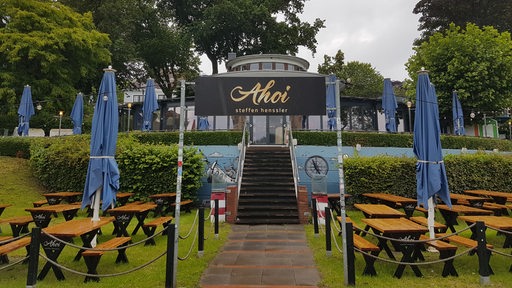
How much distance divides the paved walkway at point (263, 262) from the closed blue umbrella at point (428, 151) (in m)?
3.02

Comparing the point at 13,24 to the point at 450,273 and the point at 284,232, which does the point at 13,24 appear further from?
the point at 450,273

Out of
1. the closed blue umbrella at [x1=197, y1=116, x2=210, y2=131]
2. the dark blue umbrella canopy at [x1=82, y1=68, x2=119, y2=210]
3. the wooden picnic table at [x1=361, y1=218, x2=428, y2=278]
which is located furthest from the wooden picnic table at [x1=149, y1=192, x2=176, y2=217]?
the closed blue umbrella at [x1=197, y1=116, x2=210, y2=131]

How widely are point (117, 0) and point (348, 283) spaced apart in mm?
35371

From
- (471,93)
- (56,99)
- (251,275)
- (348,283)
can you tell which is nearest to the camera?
(348,283)

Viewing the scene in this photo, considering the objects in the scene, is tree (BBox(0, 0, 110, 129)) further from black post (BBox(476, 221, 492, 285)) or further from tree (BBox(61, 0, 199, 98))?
black post (BBox(476, 221, 492, 285))

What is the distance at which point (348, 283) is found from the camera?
5375 millimetres

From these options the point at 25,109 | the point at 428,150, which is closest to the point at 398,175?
the point at 428,150

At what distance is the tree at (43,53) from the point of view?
23.3 m

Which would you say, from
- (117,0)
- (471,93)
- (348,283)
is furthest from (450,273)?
(117,0)

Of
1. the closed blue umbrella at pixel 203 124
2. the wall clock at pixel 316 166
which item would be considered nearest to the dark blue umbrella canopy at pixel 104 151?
the wall clock at pixel 316 166

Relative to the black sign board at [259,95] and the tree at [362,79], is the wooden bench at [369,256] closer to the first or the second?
the black sign board at [259,95]

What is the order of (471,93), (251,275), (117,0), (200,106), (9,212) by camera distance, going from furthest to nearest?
1. (117,0)
2. (471,93)
3. (9,212)
4. (200,106)
5. (251,275)

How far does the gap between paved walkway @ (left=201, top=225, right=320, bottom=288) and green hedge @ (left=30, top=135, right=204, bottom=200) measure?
440 centimetres

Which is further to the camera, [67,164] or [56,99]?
[56,99]
